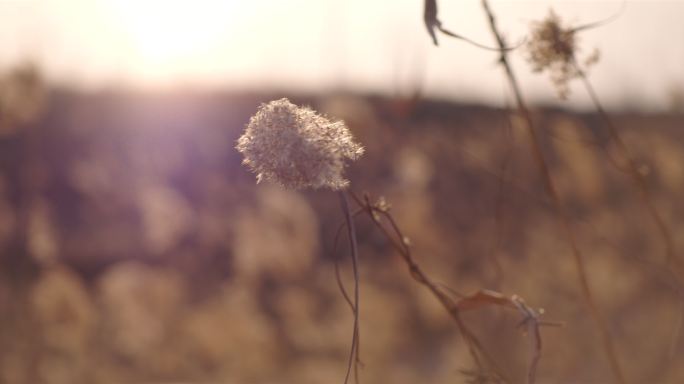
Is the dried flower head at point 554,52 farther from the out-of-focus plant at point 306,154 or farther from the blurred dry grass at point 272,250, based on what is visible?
the blurred dry grass at point 272,250

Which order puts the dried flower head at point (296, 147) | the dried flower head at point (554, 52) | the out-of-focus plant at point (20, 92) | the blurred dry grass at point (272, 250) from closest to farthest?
the dried flower head at point (296, 147) < the dried flower head at point (554, 52) < the out-of-focus plant at point (20, 92) < the blurred dry grass at point (272, 250)

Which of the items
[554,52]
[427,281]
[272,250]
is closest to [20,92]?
[272,250]

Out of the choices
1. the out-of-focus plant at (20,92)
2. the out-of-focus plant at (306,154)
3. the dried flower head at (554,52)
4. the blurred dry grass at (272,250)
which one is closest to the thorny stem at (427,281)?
the out-of-focus plant at (306,154)

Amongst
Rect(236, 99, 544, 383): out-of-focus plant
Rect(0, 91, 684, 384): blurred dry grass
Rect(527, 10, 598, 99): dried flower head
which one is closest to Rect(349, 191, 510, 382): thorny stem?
Rect(236, 99, 544, 383): out-of-focus plant

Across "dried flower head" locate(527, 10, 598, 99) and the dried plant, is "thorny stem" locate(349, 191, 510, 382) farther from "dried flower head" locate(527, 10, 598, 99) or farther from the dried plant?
"dried flower head" locate(527, 10, 598, 99)

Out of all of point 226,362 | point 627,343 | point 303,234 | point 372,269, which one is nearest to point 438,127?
point 372,269

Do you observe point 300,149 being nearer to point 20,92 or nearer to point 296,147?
point 296,147
